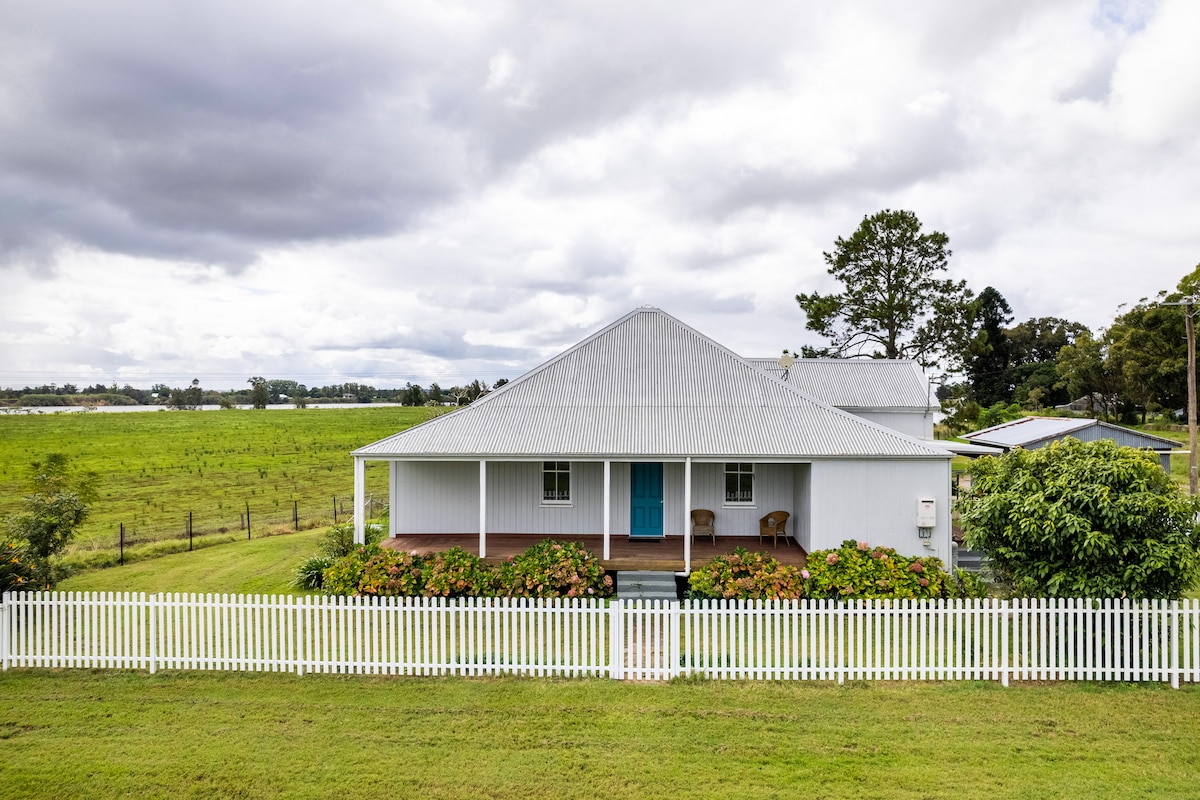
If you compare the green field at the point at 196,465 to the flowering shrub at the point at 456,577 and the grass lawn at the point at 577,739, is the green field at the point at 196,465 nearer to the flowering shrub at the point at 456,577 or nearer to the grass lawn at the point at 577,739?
the flowering shrub at the point at 456,577

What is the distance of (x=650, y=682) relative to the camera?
8539 millimetres

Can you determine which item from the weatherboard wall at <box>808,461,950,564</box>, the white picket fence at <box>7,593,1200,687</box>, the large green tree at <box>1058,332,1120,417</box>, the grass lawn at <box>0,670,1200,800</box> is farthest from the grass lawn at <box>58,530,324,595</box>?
the large green tree at <box>1058,332,1120,417</box>

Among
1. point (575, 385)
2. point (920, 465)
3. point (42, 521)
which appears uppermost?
point (575, 385)

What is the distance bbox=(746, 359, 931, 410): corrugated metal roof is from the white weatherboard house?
5.54 m

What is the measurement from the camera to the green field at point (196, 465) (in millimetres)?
23609

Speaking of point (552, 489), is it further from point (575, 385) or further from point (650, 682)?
point (650, 682)

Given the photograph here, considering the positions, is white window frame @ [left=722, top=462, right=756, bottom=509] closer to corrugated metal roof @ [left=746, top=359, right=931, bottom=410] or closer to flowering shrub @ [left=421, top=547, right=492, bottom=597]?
corrugated metal roof @ [left=746, top=359, right=931, bottom=410]

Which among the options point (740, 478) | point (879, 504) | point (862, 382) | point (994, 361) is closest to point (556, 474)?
point (740, 478)

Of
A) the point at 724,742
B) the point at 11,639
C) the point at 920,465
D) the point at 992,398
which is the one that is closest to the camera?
the point at 724,742

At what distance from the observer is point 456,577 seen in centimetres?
1195

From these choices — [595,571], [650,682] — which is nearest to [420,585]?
Answer: [595,571]

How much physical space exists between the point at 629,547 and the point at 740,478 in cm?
324

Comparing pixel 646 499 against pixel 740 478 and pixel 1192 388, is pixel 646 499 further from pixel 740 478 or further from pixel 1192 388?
pixel 1192 388

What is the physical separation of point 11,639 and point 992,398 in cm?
7639
